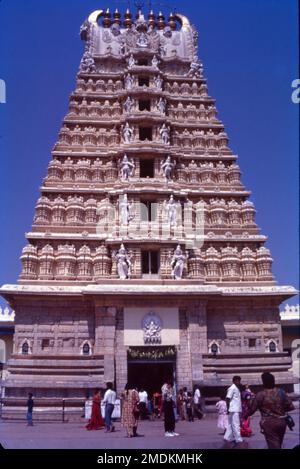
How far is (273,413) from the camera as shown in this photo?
420 inches

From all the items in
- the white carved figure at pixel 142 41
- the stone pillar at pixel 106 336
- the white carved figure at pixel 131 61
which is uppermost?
the white carved figure at pixel 142 41

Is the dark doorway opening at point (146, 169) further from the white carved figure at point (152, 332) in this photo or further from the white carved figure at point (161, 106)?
the white carved figure at point (152, 332)

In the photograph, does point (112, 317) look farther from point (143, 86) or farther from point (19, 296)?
point (143, 86)

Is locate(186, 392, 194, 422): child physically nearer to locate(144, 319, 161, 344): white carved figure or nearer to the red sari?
locate(144, 319, 161, 344): white carved figure

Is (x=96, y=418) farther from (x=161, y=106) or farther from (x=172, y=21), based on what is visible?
(x=172, y=21)

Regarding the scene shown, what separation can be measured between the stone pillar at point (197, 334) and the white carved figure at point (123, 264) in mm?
4323

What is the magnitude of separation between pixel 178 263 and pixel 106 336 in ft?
20.2

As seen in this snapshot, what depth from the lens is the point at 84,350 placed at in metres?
30.3

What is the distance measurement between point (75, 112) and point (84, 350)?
1807 cm

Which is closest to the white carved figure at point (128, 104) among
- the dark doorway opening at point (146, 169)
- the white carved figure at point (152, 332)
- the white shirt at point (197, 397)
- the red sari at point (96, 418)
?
the dark doorway opening at point (146, 169)

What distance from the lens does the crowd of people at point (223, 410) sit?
10.7 meters

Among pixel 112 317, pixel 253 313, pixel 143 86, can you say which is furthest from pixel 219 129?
pixel 112 317

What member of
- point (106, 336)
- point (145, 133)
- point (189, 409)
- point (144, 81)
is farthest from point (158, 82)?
point (189, 409)

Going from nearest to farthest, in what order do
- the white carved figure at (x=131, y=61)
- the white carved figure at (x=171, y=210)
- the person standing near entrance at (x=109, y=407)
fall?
the person standing near entrance at (x=109, y=407) → the white carved figure at (x=171, y=210) → the white carved figure at (x=131, y=61)
